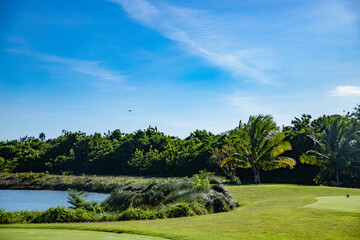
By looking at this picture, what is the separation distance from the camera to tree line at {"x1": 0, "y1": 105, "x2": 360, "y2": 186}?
30.3 metres

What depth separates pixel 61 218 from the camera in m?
13.0

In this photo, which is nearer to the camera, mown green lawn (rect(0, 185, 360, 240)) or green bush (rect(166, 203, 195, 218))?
mown green lawn (rect(0, 185, 360, 240))

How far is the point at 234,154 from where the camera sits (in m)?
30.6

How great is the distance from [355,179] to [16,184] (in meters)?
43.7

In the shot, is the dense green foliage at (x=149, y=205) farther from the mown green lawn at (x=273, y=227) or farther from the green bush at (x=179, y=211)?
the mown green lawn at (x=273, y=227)

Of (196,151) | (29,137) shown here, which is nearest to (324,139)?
(196,151)

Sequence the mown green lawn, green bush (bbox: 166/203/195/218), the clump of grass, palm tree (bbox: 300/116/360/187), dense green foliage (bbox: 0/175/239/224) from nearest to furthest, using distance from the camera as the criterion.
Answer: the mown green lawn < dense green foliage (bbox: 0/175/239/224) < green bush (bbox: 166/203/195/218) < the clump of grass < palm tree (bbox: 300/116/360/187)

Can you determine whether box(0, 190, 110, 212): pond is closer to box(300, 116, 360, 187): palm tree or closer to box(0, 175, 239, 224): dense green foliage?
box(0, 175, 239, 224): dense green foliage

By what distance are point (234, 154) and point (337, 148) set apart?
945cm

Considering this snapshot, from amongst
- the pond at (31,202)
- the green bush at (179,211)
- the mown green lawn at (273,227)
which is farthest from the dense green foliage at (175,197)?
the mown green lawn at (273,227)

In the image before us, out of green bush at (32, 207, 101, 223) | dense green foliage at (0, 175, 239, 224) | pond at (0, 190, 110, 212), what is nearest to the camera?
green bush at (32, 207, 101, 223)

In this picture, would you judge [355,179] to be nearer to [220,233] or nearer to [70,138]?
[220,233]

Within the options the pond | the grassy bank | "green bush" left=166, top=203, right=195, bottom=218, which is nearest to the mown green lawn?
"green bush" left=166, top=203, right=195, bottom=218

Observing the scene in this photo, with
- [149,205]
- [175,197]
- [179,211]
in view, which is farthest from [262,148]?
A: [179,211]
